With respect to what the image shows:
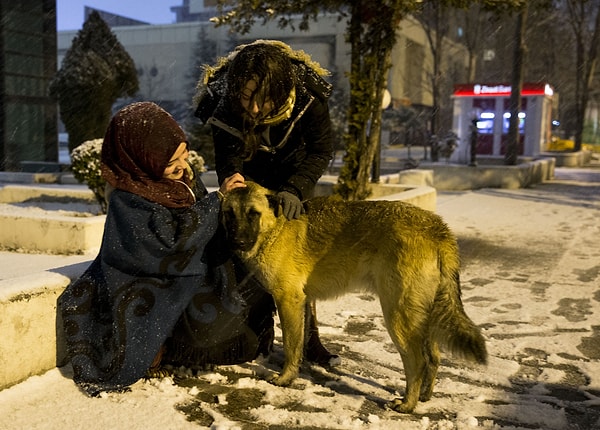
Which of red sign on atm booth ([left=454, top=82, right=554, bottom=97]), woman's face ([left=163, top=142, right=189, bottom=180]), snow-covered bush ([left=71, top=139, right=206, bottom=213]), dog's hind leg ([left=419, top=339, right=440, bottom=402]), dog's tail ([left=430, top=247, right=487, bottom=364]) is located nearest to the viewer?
dog's tail ([left=430, top=247, right=487, bottom=364])

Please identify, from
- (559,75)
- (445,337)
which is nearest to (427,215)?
(445,337)

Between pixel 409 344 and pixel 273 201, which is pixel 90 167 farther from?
pixel 409 344

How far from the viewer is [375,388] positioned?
3.44m

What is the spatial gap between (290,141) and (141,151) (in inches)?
35.7

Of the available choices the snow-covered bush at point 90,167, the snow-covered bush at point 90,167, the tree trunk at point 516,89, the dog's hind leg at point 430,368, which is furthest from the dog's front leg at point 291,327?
the tree trunk at point 516,89

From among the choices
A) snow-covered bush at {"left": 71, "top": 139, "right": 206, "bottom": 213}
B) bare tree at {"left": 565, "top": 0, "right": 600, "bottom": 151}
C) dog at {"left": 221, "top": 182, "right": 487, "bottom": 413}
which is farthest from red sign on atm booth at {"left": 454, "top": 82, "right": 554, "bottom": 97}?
dog at {"left": 221, "top": 182, "right": 487, "bottom": 413}

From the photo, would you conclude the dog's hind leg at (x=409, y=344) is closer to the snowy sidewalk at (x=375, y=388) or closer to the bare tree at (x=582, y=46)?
the snowy sidewalk at (x=375, y=388)

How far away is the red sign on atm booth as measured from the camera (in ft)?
88.3

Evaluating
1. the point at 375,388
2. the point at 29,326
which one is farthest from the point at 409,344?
the point at 29,326

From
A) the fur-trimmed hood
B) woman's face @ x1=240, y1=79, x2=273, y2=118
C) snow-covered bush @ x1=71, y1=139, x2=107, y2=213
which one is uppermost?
the fur-trimmed hood

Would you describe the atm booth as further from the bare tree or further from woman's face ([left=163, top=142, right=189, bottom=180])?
woman's face ([left=163, top=142, right=189, bottom=180])

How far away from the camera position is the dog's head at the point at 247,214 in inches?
122

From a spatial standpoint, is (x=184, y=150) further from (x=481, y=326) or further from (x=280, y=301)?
(x=481, y=326)

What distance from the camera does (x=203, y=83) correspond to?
390 cm
